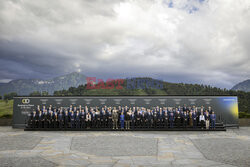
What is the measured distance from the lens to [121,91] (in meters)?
105

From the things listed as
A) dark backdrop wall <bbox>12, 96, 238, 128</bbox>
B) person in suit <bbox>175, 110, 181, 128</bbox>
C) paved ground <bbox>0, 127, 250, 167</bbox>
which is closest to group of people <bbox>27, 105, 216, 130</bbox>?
person in suit <bbox>175, 110, 181, 128</bbox>

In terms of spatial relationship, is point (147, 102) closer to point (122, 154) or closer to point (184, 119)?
point (184, 119)

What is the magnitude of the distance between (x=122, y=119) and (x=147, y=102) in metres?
3.59

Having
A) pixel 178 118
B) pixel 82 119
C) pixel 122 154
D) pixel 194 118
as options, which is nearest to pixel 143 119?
pixel 178 118

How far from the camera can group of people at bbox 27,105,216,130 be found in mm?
17062

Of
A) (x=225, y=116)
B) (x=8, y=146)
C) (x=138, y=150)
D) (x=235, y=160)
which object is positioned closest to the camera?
(x=235, y=160)

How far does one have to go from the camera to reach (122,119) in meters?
17.0

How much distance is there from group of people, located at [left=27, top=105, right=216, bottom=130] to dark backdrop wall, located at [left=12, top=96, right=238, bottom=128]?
70.5 inches

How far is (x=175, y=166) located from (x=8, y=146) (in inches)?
331

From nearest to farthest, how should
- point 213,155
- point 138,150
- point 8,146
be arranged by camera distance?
point 213,155 → point 138,150 → point 8,146

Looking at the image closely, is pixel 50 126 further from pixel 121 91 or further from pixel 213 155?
pixel 121 91

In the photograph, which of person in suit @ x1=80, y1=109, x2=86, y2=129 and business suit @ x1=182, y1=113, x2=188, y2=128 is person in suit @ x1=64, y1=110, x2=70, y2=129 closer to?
person in suit @ x1=80, y1=109, x2=86, y2=129

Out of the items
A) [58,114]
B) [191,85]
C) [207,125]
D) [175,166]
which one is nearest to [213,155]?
[175,166]

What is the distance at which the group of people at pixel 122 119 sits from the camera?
1706cm
